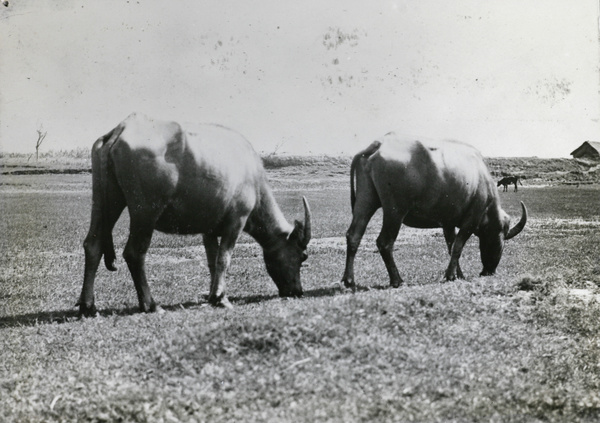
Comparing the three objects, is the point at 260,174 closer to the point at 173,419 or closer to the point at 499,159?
the point at 173,419

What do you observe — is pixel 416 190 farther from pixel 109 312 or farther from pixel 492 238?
pixel 109 312

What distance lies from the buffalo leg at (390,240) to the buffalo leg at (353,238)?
330mm

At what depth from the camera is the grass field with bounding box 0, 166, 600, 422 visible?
5824 mm

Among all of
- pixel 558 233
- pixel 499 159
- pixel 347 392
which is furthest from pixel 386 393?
pixel 499 159

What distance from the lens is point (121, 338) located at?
23.8 ft

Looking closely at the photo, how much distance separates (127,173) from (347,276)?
4004mm

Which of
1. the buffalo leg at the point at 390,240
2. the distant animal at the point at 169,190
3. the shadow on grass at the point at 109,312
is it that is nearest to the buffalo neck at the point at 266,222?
the distant animal at the point at 169,190

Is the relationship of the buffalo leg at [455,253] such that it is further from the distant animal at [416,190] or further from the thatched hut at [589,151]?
the thatched hut at [589,151]

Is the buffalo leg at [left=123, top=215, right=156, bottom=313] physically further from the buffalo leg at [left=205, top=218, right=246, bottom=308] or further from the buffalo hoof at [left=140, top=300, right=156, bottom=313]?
the buffalo leg at [left=205, top=218, right=246, bottom=308]

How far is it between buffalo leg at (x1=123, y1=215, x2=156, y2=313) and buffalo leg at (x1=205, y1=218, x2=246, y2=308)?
844mm

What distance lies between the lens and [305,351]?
6738mm

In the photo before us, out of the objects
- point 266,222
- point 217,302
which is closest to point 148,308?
point 217,302

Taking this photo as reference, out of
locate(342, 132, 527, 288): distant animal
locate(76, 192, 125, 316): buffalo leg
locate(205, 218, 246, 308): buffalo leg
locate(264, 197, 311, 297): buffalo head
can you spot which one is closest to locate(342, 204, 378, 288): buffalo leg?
locate(342, 132, 527, 288): distant animal

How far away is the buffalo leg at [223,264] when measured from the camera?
29.3 feet
